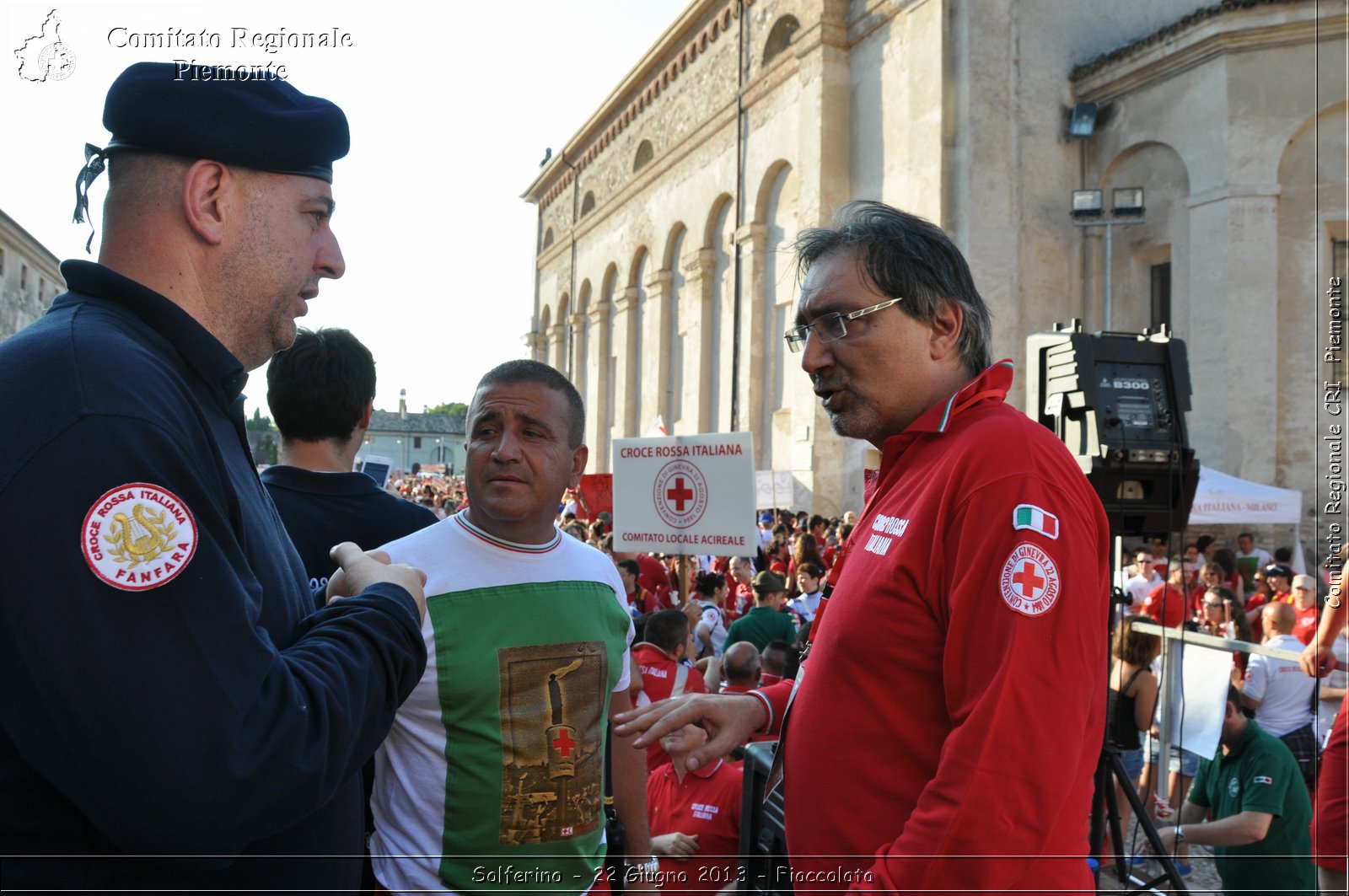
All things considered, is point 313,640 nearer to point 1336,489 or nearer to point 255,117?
point 255,117

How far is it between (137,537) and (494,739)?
1488 mm

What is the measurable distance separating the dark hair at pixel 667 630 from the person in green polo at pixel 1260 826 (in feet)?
9.66

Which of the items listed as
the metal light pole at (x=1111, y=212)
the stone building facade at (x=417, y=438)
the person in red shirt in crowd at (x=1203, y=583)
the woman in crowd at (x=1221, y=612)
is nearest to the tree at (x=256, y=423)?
the woman in crowd at (x=1221, y=612)

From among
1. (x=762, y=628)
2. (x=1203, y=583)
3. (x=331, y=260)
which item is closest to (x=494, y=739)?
(x=331, y=260)

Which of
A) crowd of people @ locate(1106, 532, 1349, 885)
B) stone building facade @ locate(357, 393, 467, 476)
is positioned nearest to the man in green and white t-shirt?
crowd of people @ locate(1106, 532, 1349, 885)

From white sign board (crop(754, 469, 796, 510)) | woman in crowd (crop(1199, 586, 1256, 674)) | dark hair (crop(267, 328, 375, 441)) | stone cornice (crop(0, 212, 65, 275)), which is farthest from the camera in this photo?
white sign board (crop(754, 469, 796, 510))

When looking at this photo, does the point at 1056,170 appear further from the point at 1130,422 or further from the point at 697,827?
the point at 697,827

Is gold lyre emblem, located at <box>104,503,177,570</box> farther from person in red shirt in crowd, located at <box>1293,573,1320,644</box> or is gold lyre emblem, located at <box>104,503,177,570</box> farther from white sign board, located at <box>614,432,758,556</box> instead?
person in red shirt in crowd, located at <box>1293,573,1320,644</box>

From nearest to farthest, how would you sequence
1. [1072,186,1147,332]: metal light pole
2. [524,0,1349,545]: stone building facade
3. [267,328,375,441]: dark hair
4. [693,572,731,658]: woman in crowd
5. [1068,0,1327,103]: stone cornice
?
[267,328,375,441]: dark hair
[693,572,731,658]: woman in crowd
[1068,0,1327,103]: stone cornice
[524,0,1349,545]: stone building facade
[1072,186,1147,332]: metal light pole

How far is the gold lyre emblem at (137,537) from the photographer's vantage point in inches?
46.7

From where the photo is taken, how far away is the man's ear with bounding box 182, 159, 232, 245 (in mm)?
1513

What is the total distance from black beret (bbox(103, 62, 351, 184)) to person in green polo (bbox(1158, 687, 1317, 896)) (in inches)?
201

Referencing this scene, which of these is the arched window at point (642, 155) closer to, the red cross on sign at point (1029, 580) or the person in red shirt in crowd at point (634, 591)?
the person in red shirt in crowd at point (634, 591)

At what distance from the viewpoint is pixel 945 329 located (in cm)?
232
